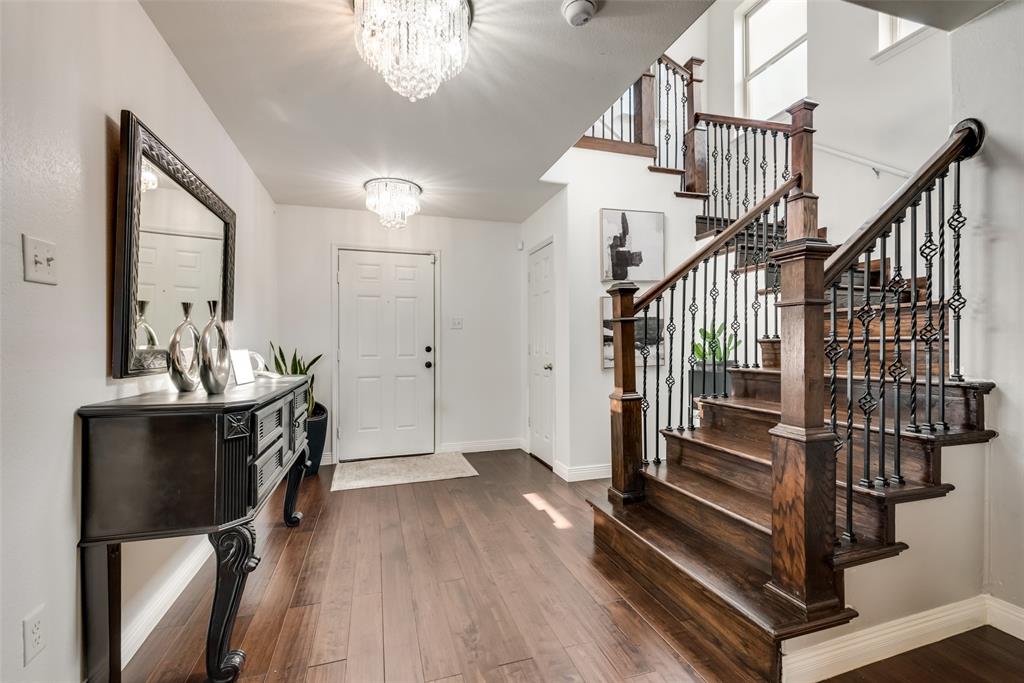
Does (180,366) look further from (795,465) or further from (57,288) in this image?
(795,465)

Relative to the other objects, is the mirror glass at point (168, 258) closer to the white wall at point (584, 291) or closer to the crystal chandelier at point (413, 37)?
the crystal chandelier at point (413, 37)

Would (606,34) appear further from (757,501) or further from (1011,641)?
(1011,641)

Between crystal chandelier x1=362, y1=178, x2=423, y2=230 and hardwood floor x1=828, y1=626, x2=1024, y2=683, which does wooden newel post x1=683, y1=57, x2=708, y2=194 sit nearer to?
crystal chandelier x1=362, y1=178, x2=423, y2=230

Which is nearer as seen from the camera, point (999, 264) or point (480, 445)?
point (999, 264)

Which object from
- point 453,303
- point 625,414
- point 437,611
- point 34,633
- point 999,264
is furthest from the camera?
point 453,303

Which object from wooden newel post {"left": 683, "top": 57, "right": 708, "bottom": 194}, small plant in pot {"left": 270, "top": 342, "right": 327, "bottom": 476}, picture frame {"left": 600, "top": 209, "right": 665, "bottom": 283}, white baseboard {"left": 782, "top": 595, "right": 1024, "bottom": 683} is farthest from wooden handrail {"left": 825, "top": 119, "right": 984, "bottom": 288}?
small plant in pot {"left": 270, "top": 342, "right": 327, "bottom": 476}

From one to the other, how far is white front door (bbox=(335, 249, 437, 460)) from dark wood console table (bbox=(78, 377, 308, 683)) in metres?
2.74

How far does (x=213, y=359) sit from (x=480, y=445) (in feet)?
10.3

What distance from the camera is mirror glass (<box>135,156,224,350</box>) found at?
5.62ft

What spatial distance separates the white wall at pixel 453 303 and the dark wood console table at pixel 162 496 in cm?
269

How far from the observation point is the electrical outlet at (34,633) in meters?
1.15

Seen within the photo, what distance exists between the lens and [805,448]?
1482mm

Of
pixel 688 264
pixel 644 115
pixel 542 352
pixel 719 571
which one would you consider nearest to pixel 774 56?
pixel 644 115

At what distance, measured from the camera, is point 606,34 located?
1.91 metres
